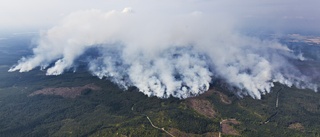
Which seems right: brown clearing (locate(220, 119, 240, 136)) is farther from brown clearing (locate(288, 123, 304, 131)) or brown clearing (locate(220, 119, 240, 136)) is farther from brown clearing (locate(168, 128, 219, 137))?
brown clearing (locate(288, 123, 304, 131))

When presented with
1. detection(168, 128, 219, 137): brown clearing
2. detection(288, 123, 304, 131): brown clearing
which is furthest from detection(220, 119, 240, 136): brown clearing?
detection(288, 123, 304, 131): brown clearing

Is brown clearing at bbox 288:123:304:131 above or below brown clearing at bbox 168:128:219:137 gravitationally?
below

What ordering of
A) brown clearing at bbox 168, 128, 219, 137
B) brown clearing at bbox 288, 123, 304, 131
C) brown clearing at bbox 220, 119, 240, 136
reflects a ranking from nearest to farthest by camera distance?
brown clearing at bbox 168, 128, 219, 137 → brown clearing at bbox 220, 119, 240, 136 → brown clearing at bbox 288, 123, 304, 131

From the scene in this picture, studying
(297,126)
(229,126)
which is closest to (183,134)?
(229,126)

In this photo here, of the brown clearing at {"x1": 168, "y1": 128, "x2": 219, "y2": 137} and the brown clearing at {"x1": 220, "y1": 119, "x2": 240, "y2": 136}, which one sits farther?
the brown clearing at {"x1": 220, "y1": 119, "x2": 240, "y2": 136}

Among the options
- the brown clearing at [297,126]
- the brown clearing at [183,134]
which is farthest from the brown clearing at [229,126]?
the brown clearing at [297,126]

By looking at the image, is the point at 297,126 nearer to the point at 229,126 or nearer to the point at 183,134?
the point at 229,126

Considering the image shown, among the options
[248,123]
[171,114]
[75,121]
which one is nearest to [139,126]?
[171,114]

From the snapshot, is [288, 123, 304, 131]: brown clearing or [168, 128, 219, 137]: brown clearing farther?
[288, 123, 304, 131]: brown clearing

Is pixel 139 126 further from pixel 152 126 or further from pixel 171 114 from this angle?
pixel 171 114

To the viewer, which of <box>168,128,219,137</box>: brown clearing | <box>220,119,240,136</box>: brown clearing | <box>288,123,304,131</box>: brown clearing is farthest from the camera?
<box>288,123,304,131</box>: brown clearing

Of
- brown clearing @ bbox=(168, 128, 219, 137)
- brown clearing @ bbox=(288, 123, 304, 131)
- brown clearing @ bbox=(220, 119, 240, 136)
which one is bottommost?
brown clearing @ bbox=(288, 123, 304, 131)
